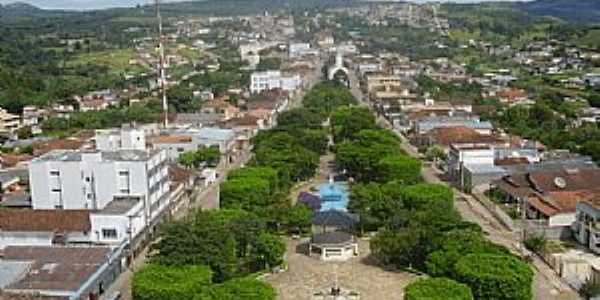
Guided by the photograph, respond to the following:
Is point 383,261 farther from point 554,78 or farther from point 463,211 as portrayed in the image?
point 554,78

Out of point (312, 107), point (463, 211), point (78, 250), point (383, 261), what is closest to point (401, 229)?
point (383, 261)

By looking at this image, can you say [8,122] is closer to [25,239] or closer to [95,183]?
[95,183]

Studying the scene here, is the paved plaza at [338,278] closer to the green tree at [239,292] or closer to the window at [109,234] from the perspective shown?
the green tree at [239,292]

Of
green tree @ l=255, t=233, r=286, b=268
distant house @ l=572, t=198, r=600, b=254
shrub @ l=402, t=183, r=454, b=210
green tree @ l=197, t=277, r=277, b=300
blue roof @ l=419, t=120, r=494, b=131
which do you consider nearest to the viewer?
green tree @ l=197, t=277, r=277, b=300

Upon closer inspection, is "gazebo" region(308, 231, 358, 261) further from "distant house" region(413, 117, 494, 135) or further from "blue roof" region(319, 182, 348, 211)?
"distant house" region(413, 117, 494, 135)

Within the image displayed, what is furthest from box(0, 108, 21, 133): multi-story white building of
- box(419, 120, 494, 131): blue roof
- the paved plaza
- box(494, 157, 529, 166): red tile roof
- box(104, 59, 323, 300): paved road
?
the paved plaza

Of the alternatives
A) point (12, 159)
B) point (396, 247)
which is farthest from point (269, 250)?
point (12, 159)
